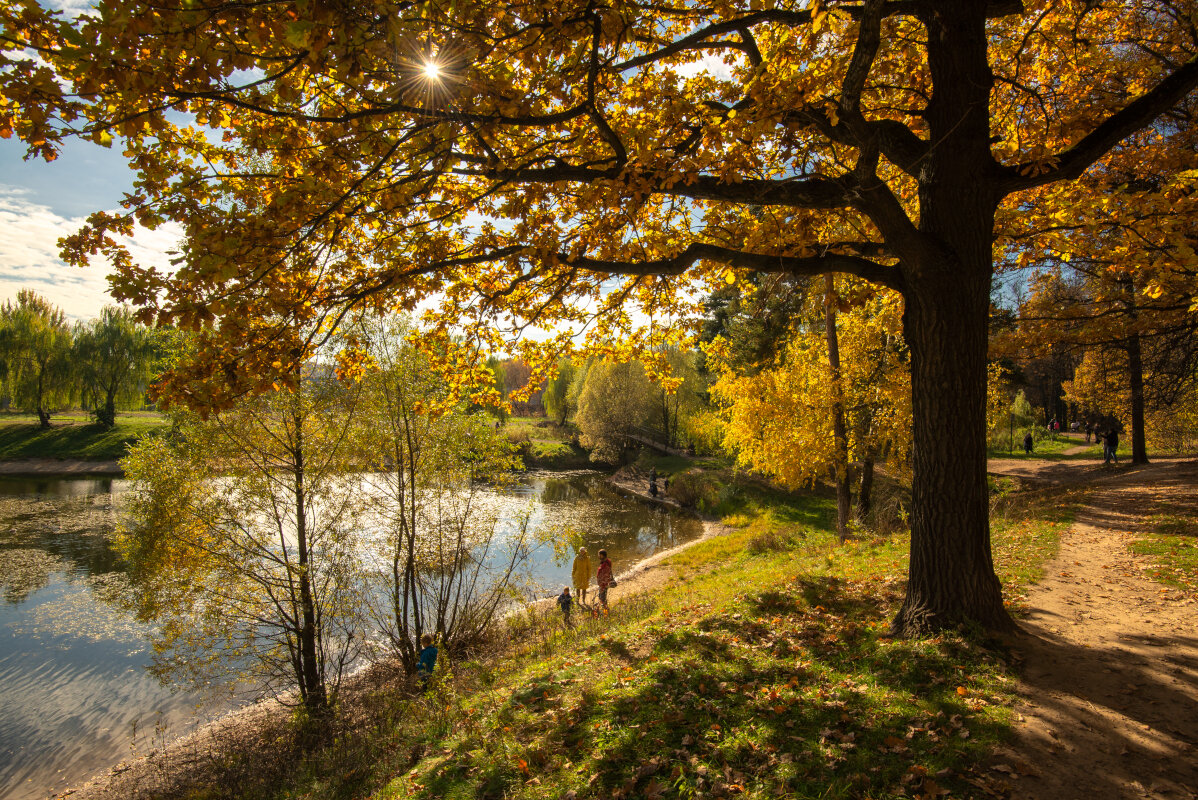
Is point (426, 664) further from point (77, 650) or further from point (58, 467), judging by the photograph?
point (58, 467)

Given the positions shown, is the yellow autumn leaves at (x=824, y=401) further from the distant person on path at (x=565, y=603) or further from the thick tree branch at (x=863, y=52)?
the thick tree branch at (x=863, y=52)

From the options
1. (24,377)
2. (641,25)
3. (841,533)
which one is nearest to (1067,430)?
(841,533)

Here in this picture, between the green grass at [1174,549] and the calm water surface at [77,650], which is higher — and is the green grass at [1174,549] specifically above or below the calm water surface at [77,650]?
above

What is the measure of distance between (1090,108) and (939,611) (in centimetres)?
565

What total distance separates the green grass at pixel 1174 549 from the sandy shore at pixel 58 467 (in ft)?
164

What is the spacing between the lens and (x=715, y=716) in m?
4.57

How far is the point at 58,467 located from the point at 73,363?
10466mm

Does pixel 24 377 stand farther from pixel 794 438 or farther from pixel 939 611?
pixel 939 611

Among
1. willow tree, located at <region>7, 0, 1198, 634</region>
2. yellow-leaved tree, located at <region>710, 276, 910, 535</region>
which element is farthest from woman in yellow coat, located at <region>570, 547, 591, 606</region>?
willow tree, located at <region>7, 0, 1198, 634</region>

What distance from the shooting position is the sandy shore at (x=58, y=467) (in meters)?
36.5

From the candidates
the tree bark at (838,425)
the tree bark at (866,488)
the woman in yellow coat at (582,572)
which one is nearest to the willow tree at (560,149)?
the tree bark at (838,425)

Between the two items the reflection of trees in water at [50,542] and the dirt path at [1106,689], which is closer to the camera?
the dirt path at [1106,689]

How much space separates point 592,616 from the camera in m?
12.2

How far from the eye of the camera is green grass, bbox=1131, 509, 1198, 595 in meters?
6.68
